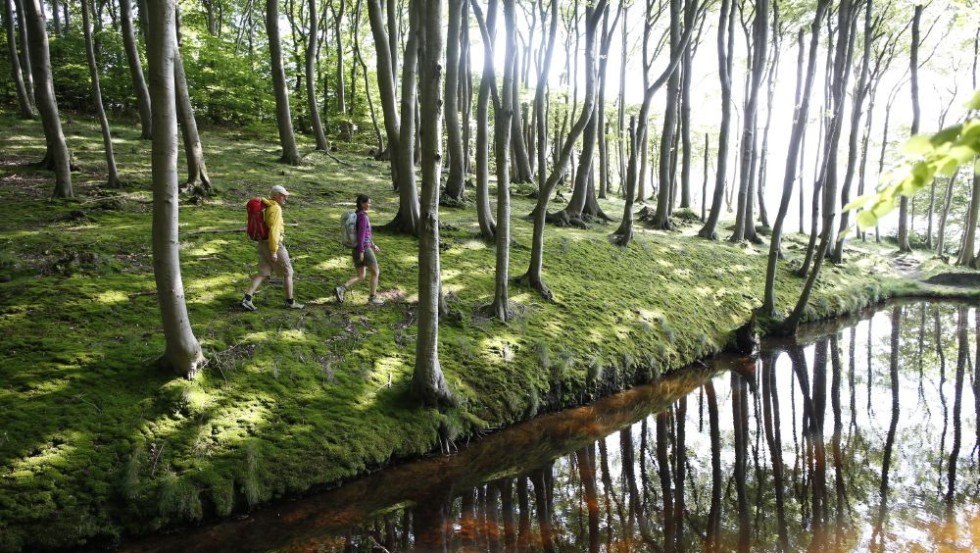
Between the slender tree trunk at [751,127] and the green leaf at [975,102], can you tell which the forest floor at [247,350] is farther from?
the green leaf at [975,102]

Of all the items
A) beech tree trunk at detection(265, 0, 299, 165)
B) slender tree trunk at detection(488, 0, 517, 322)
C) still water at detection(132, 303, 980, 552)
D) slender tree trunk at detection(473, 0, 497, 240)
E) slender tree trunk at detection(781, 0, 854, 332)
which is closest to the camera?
still water at detection(132, 303, 980, 552)

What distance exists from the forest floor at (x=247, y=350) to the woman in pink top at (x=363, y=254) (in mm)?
245

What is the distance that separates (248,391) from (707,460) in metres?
6.21

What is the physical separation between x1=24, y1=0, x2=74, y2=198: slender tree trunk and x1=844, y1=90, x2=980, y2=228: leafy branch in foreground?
15.1 m

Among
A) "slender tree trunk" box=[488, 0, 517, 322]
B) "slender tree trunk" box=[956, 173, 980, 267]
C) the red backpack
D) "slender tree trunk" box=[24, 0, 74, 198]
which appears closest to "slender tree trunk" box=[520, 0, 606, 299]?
"slender tree trunk" box=[488, 0, 517, 322]

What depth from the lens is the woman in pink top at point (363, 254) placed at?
30.0 feet

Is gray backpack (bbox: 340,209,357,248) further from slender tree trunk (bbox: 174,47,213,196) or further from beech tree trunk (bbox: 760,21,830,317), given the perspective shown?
beech tree trunk (bbox: 760,21,830,317)

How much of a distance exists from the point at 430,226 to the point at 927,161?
6.47m

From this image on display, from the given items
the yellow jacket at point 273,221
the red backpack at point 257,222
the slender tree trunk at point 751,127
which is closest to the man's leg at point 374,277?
the yellow jacket at point 273,221

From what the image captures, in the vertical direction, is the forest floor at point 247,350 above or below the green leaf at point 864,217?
below

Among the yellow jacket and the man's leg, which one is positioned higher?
the yellow jacket

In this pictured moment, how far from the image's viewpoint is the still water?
558 cm

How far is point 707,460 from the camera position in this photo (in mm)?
7520

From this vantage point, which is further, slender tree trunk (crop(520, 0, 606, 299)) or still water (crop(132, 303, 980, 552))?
slender tree trunk (crop(520, 0, 606, 299))
